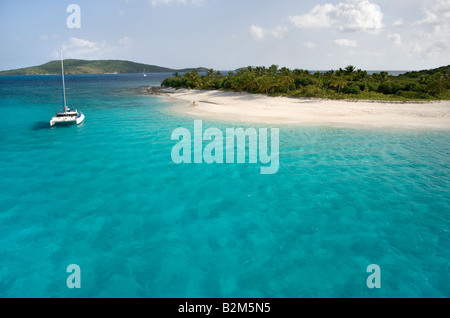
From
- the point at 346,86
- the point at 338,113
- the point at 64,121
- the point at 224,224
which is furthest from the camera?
the point at 346,86

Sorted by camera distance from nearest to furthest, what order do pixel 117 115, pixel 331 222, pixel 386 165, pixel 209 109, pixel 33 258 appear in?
pixel 33 258 < pixel 331 222 < pixel 386 165 < pixel 117 115 < pixel 209 109

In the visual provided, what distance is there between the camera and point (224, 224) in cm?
1359

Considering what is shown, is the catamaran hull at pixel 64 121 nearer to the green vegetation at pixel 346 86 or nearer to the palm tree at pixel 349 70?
the green vegetation at pixel 346 86

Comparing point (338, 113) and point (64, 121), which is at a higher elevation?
point (338, 113)

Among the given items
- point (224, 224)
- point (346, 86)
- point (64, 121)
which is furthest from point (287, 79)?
point (224, 224)

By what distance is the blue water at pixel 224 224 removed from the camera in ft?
32.6

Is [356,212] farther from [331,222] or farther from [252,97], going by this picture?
[252,97]

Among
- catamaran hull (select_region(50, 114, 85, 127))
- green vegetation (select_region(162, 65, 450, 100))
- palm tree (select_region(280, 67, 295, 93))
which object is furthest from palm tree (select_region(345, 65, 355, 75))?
catamaran hull (select_region(50, 114, 85, 127))

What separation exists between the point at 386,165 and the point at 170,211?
60.9 ft

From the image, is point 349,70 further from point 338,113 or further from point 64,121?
point 64,121

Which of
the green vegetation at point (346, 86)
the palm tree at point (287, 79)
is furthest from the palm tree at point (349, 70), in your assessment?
the palm tree at point (287, 79)

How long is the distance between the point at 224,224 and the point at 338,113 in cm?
3812
